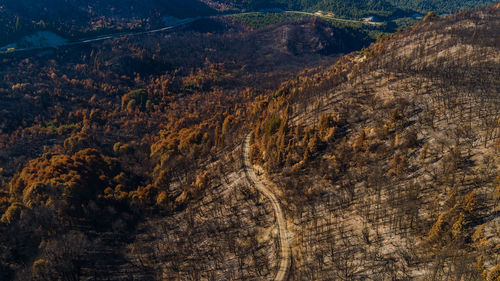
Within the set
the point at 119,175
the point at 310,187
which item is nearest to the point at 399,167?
the point at 310,187

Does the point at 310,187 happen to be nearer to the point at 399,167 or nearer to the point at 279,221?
the point at 279,221

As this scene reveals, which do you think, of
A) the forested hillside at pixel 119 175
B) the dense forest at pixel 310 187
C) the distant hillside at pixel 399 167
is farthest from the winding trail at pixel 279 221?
the forested hillside at pixel 119 175

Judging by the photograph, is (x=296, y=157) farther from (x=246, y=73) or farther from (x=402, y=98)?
(x=246, y=73)

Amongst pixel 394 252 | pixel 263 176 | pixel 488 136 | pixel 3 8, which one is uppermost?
pixel 3 8

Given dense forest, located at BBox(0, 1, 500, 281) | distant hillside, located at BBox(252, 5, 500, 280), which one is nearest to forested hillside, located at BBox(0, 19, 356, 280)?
dense forest, located at BBox(0, 1, 500, 281)

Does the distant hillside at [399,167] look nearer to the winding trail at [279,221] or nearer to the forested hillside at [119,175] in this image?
the winding trail at [279,221]

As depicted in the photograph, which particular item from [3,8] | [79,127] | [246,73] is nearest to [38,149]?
[79,127]
